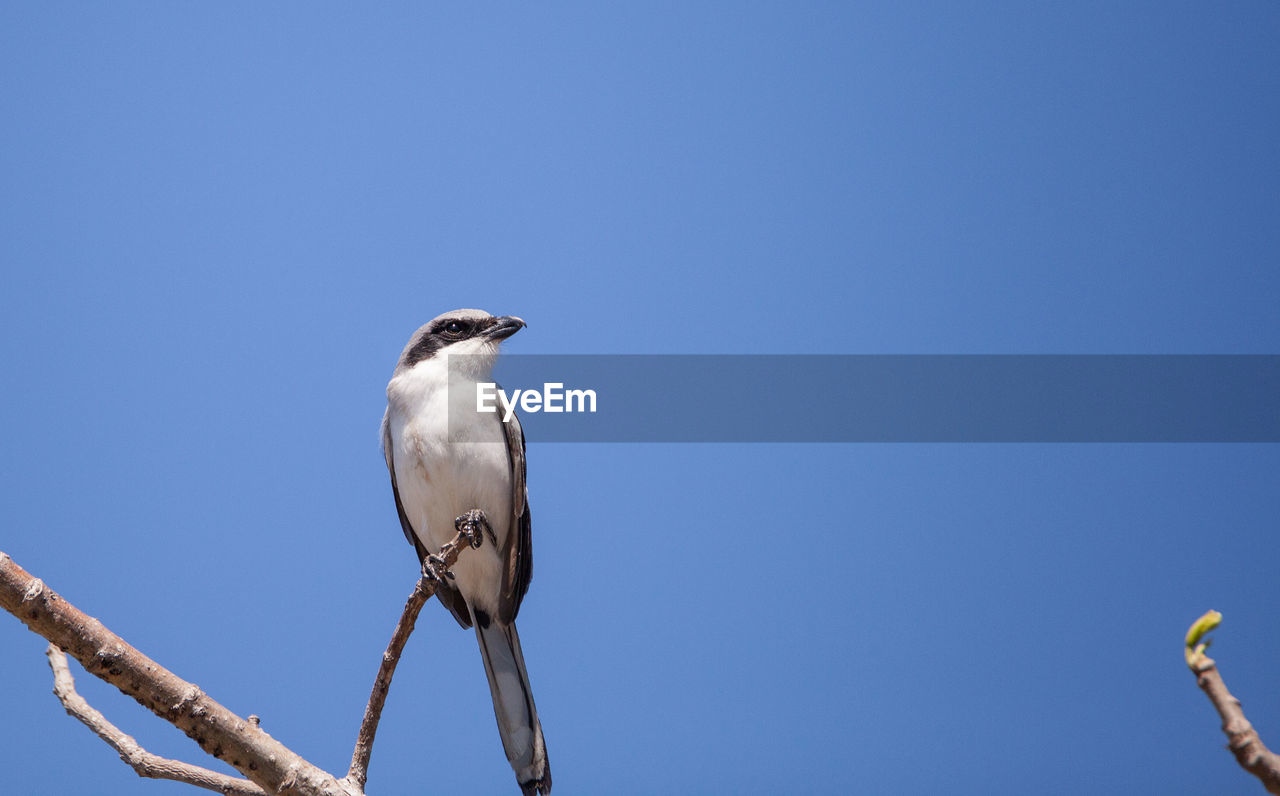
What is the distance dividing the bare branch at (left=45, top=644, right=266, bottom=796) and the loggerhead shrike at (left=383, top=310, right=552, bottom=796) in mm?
1508

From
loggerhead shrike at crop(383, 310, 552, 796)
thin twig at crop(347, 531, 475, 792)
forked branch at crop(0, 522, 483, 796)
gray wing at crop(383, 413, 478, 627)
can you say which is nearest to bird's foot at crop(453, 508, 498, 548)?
loggerhead shrike at crop(383, 310, 552, 796)

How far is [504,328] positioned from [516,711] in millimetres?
1844

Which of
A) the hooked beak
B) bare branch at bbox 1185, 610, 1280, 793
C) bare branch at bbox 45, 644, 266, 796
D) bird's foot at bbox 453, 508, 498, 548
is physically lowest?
bare branch at bbox 1185, 610, 1280, 793

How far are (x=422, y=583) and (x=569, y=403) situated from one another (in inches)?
74.7

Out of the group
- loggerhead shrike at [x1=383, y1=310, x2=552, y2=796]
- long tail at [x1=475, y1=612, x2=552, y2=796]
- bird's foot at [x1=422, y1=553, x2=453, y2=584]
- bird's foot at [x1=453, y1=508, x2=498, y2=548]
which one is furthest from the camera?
loggerhead shrike at [x1=383, y1=310, x2=552, y2=796]

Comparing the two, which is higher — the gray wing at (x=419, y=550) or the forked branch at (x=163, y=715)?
the gray wing at (x=419, y=550)

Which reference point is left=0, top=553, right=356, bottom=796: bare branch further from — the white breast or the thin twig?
the white breast

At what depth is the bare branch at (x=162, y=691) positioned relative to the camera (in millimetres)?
2631

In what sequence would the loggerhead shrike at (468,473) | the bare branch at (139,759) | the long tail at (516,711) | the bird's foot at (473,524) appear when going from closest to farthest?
the bare branch at (139,759), the long tail at (516,711), the bird's foot at (473,524), the loggerhead shrike at (468,473)

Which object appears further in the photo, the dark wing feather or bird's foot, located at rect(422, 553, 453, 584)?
the dark wing feather

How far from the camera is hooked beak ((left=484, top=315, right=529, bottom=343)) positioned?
4906mm

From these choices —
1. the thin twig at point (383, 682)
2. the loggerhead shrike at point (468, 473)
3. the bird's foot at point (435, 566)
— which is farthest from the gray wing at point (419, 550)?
the thin twig at point (383, 682)

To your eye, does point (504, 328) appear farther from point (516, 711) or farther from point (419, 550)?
point (516, 711)

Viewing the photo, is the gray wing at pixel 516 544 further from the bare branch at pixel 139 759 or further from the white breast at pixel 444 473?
the bare branch at pixel 139 759
